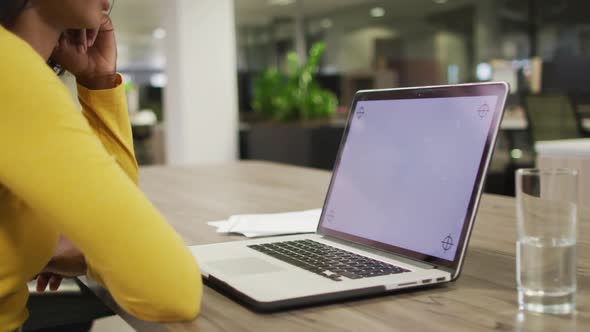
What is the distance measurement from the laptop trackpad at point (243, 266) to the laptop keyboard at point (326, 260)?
29 millimetres

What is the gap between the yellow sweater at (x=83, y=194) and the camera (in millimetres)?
607

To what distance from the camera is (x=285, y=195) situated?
156 cm

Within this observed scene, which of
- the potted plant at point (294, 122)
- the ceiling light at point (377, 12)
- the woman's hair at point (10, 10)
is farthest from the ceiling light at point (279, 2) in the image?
the woman's hair at point (10, 10)

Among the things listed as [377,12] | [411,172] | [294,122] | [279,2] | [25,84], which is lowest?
[294,122]

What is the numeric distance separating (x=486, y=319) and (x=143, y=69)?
15540 millimetres

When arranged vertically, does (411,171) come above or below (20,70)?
below

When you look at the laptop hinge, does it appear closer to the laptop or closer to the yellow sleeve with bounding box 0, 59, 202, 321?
the laptop

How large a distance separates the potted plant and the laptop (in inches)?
124

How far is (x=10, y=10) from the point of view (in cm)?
70

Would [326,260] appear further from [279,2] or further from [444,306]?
[279,2]

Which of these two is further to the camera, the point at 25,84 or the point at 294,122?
the point at 294,122

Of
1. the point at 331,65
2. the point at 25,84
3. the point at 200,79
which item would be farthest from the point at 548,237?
the point at 331,65

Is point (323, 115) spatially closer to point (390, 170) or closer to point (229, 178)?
point (229, 178)

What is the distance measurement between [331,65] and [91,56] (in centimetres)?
868
